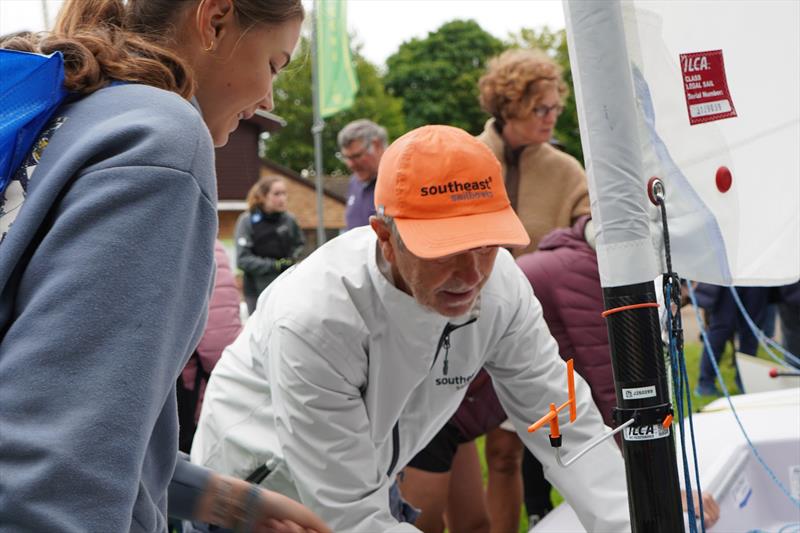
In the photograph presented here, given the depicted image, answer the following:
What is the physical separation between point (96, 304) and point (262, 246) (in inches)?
234

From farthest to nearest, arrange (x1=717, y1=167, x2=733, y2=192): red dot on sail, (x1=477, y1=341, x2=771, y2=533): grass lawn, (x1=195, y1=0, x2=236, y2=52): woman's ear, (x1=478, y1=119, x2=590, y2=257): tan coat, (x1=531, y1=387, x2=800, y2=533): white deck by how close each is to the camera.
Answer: (x1=477, y1=341, x2=771, y2=533): grass lawn
(x1=478, y1=119, x2=590, y2=257): tan coat
(x1=531, y1=387, x2=800, y2=533): white deck
(x1=717, y1=167, x2=733, y2=192): red dot on sail
(x1=195, y1=0, x2=236, y2=52): woman's ear

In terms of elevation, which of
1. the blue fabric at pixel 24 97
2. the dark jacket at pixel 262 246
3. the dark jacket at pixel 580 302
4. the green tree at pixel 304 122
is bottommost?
the green tree at pixel 304 122

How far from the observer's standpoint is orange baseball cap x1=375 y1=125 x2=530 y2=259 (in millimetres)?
1570

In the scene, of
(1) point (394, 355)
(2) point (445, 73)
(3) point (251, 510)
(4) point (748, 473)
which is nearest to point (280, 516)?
(3) point (251, 510)

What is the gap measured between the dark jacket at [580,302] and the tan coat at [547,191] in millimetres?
696

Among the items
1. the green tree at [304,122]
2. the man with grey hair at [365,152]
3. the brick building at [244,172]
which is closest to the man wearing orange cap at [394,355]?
the man with grey hair at [365,152]

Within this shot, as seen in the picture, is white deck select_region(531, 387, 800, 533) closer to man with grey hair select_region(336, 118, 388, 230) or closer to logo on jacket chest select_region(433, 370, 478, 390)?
logo on jacket chest select_region(433, 370, 478, 390)

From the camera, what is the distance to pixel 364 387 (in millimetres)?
1765

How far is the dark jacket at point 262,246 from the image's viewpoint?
6489mm

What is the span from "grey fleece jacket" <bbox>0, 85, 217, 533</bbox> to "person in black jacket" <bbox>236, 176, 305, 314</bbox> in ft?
18.9

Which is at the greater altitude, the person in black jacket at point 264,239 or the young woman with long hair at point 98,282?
the young woman with long hair at point 98,282

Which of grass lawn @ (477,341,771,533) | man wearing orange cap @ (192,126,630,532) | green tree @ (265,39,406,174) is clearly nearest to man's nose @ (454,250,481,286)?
man wearing orange cap @ (192,126,630,532)

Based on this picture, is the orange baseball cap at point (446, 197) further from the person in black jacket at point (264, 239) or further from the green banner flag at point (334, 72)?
the green banner flag at point (334, 72)

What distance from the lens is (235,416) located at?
1.87 metres
